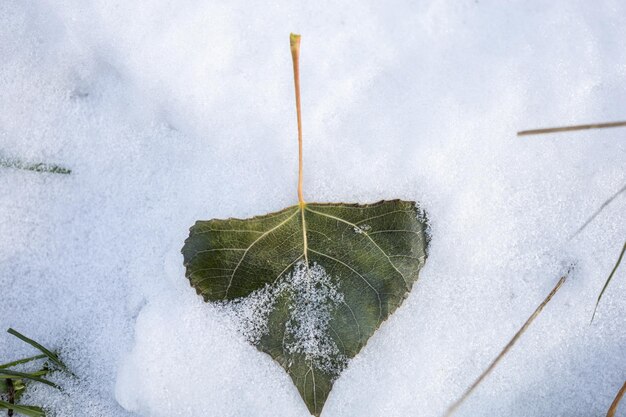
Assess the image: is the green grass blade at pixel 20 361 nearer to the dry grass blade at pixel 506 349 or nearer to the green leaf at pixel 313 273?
the green leaf at pixel 313 273

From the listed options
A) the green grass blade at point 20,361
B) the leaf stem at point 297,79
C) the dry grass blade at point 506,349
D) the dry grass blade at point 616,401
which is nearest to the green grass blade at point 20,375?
the green grass blade at point 20,361

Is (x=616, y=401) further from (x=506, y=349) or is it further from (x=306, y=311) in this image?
(x=306, y=311)

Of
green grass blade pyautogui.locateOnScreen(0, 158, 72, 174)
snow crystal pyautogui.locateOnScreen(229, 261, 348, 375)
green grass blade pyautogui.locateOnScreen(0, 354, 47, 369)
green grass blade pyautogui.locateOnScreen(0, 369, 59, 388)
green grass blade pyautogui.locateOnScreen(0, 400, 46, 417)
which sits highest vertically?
green grass blade pyautogui.locateOnScreen(0, 158, 72, 174)

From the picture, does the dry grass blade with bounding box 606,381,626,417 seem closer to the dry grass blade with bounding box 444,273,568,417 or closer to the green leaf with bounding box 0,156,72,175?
the dry grass blade with bounding box 444,273,568,417

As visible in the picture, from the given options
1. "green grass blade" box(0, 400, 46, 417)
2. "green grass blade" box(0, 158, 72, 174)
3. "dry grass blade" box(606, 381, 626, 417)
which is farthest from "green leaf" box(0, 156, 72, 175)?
"dry grass blade" box(606, 381, 626, 417)

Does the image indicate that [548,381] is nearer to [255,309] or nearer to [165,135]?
[255,309]

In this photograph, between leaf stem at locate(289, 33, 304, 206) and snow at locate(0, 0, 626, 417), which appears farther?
snow at locate(0, 0, 626, 417)
